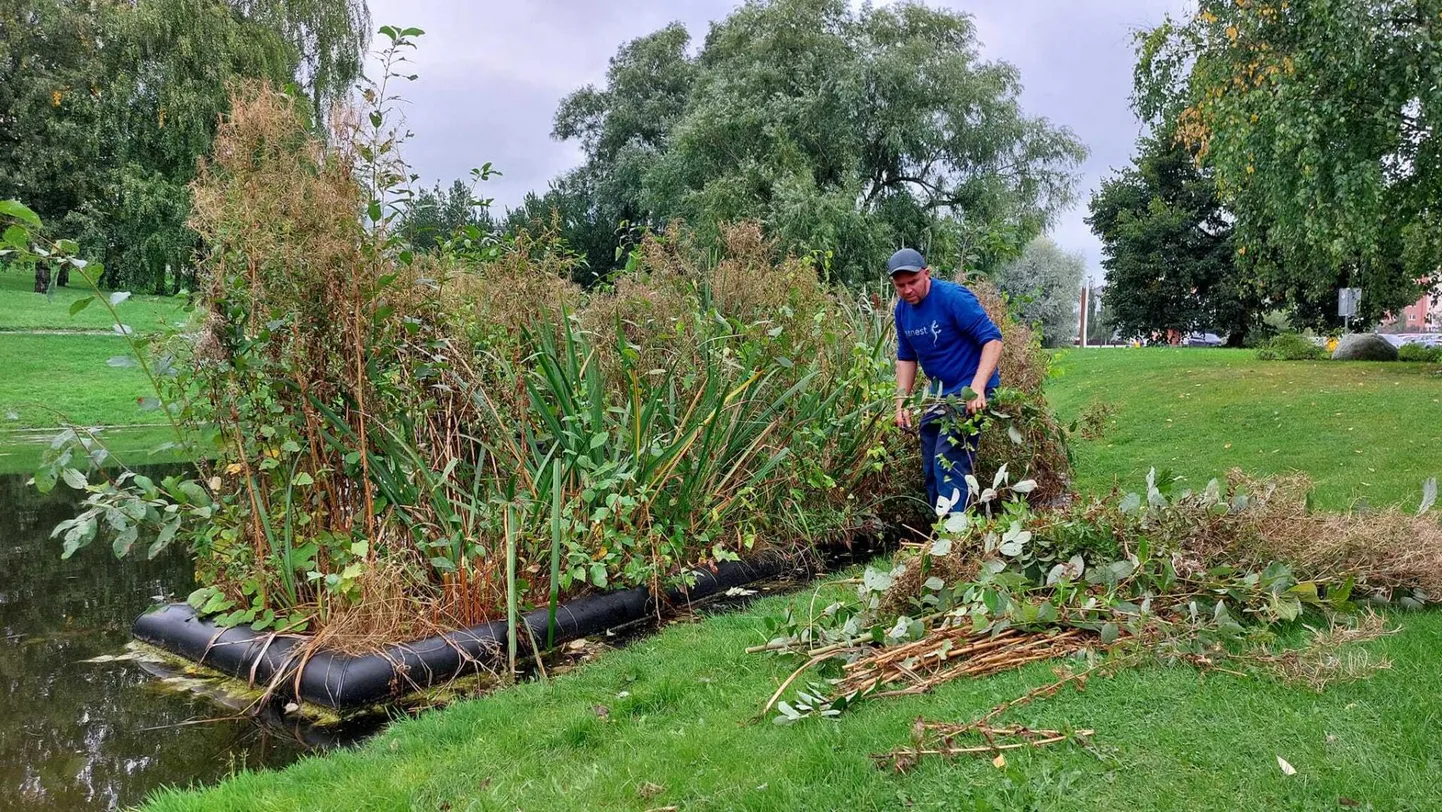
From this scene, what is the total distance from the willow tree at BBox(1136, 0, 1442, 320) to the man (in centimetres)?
865

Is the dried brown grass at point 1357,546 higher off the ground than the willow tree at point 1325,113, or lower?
lower

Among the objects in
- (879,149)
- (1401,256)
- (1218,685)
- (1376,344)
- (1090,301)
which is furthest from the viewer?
(1090,301)

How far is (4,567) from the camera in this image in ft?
16.4

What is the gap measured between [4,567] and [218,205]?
3182 millimetres

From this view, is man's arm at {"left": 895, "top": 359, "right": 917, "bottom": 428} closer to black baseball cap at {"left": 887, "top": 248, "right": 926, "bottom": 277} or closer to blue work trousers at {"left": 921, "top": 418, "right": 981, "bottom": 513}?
blue work trousers at {"left": 921, "top": 418, "right": 981, "bottom": 513}

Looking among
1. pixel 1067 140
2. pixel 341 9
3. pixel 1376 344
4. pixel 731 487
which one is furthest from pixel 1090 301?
pixel 731 487

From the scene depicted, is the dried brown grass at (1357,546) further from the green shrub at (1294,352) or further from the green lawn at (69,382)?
the green shrub at (1294,352)

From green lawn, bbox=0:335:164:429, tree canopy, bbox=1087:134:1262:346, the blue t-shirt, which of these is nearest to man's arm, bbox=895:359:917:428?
the blue t-shirt

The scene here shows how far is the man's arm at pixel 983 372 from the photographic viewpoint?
421 centimetres

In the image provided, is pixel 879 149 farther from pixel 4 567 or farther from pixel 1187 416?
pixel 4 567

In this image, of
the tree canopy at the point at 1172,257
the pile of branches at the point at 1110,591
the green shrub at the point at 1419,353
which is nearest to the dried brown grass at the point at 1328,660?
the pile of branches at the point at 1110,591

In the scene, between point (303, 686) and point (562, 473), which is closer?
point (303, 686)

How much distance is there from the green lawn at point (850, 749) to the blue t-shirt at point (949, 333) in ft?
6.35

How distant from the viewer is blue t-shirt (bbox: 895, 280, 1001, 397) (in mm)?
4512
